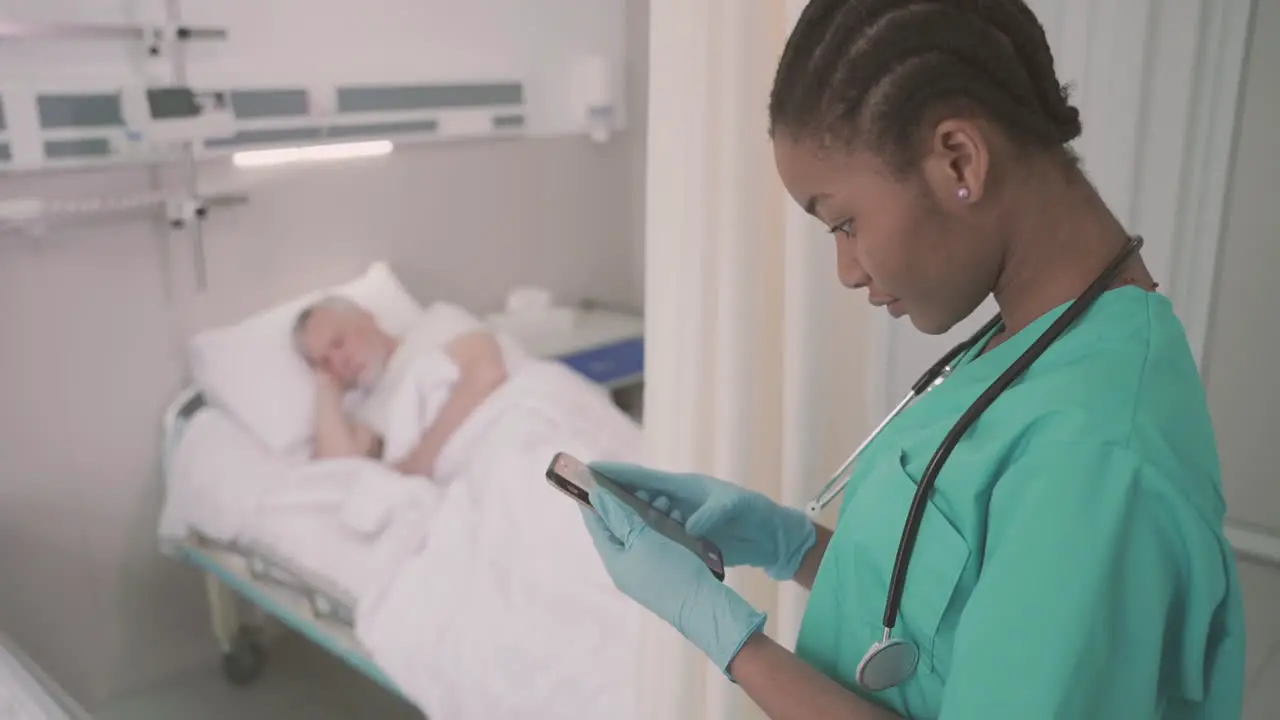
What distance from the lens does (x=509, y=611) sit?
76.2 inches

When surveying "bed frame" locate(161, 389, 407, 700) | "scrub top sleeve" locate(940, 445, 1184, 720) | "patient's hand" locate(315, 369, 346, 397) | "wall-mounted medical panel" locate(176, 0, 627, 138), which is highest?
"wall-mounted medical panel" locate(176, 0, 627, 138)

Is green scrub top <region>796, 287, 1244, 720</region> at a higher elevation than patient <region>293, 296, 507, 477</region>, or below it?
higher

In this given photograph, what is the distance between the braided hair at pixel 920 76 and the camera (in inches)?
28.8

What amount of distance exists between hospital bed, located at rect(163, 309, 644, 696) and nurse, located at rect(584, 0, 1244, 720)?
58.0 inches

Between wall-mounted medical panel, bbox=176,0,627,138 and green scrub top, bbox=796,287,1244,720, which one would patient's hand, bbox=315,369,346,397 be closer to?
wall-mounted medical panel, bbox=176,0,627,138

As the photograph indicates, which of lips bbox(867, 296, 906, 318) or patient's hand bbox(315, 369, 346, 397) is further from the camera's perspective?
patient's hand bbox(315, 369, 346, 397)

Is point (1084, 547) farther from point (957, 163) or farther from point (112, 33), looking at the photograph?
point (112, 33)

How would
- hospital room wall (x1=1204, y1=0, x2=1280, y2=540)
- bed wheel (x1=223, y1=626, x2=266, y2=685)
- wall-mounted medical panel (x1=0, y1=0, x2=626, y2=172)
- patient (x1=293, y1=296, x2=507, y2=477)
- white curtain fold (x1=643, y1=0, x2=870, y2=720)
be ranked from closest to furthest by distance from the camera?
white curtain fold (x1=643, y1=0, x2=870, y2=720)
hospital room wall (x1=1204, y1=0, x2=1280, y2=540)
wall-mounted medical panel (x1=0, y1=0, x2=626, y2=172)
patient (x1=293, y1=296, x2=507, y2=477)
bed wheel (x1=223, y1=626, x2=266, y2=685)

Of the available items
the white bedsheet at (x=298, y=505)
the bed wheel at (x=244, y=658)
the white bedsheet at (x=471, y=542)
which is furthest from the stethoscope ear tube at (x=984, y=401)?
the bed wheel at (x=244, y=658)

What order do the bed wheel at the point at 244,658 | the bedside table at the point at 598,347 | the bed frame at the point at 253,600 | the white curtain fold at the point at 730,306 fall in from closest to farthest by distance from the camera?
the white curtain fold at the point at 730,306, the bed frame at the point at 253,600, the bed wheel at the point at 244,658, the bedside table at the point at 598,347

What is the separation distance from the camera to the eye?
2.65 ft

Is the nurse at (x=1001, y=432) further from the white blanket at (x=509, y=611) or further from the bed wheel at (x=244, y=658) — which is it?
the bed wheel at (x=244, y=658)

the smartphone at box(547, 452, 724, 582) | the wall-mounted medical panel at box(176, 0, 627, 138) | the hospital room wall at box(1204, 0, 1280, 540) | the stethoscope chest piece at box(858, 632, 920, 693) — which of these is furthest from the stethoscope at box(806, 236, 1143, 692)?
the wall-mounted medical panel at box(176, 0, 627, 138)

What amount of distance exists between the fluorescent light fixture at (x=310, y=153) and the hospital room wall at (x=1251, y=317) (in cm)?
224
